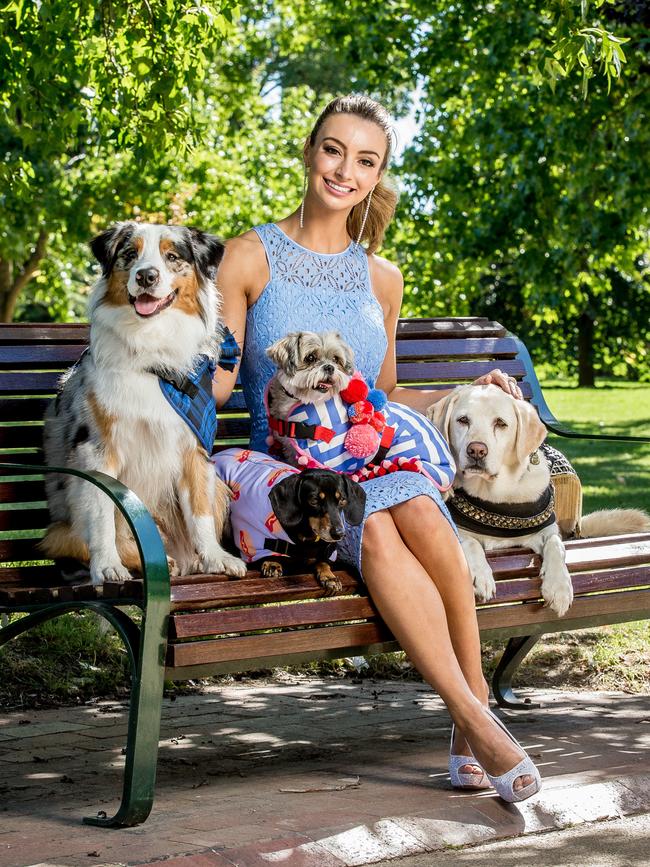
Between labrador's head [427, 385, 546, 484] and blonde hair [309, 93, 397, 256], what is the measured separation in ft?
2.78

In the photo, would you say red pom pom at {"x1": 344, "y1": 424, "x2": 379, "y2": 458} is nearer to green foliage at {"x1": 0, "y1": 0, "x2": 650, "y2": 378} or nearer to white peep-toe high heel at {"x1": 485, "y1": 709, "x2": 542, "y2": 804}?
white peep-toe high heel at {"x1": 485, "y1": 709, "x2": 542, "y2": 804}

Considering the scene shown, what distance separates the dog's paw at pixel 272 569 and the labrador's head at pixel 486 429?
85 cm

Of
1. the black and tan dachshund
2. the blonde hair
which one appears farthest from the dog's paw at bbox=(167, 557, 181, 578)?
the blonde hair

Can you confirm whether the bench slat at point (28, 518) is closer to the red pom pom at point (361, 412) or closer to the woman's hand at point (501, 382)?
the red pom pom at point (361, 412)

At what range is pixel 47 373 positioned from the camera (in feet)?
15.4

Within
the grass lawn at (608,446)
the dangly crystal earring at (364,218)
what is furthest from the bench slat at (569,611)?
the grass lawn at (608,446)

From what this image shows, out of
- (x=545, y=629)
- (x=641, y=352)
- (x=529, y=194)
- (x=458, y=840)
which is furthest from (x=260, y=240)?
(x=641, y=352)

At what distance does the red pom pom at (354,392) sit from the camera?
13.2 feet

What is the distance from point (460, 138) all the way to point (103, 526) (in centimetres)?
1345

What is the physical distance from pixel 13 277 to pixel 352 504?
60.9 feet

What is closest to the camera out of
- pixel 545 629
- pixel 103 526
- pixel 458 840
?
pixel 458 840

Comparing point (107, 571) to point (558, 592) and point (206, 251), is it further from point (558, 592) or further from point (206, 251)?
point (558, 592)

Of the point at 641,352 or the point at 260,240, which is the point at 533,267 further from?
the point at 641,352

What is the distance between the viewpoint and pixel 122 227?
3.97 metres
